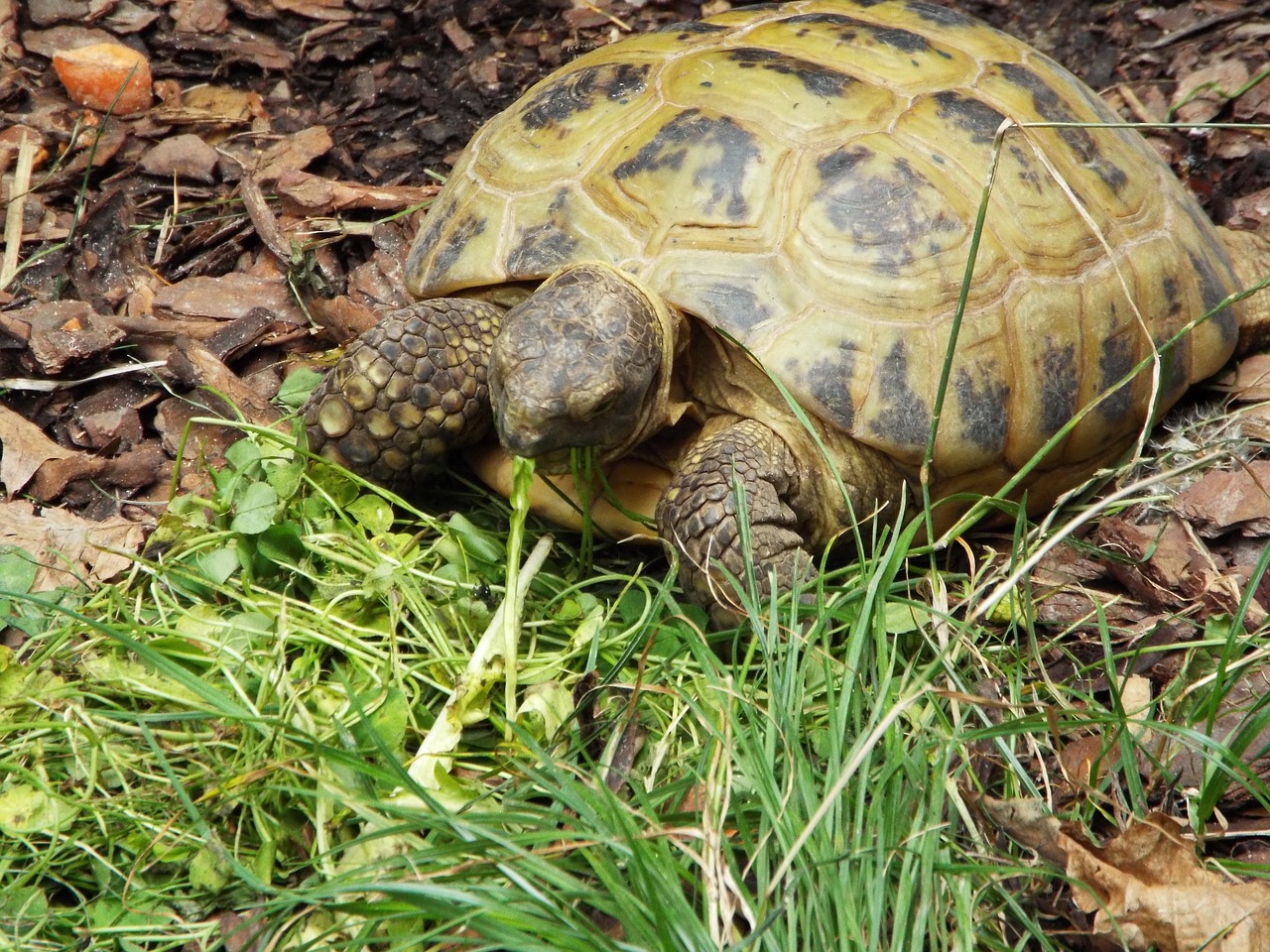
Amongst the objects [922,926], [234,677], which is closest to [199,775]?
[234,677]

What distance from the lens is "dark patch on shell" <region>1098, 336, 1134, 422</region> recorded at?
347cm

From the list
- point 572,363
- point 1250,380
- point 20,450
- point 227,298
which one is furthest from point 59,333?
point 1250,380

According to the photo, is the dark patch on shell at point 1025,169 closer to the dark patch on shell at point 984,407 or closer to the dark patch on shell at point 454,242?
the dark patch on shell at point 984,407

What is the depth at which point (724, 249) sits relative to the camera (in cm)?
311

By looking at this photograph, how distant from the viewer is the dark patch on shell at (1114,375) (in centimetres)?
347

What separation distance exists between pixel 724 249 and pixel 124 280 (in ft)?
7.85

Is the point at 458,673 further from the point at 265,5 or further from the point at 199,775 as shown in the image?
the point at 265,5

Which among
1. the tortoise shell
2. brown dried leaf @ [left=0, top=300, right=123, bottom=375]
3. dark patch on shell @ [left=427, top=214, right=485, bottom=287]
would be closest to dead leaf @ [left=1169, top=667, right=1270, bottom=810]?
the tortoise shell

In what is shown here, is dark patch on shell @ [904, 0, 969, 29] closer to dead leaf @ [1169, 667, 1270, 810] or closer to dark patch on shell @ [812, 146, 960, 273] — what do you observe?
dark patch on shell @ [812, 146, 960, 273]

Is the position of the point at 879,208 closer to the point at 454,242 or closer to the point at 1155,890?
the point at 454,242

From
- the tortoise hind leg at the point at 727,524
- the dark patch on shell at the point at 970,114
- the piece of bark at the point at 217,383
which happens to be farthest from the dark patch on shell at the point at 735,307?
the piece of bark at the point at 217,383

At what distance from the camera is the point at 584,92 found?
3.50 m

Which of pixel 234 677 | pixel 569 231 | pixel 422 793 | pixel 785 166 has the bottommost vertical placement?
pixel 234 677

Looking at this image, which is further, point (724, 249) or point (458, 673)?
point (724, 249)
